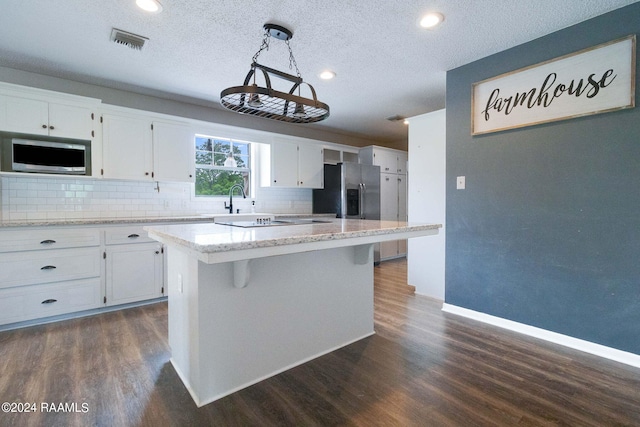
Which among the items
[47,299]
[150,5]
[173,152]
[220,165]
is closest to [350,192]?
[220,165]

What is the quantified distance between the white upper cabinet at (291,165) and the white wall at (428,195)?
180cm

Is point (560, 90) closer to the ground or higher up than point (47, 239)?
higher up

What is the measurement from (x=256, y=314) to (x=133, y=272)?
2.07 m

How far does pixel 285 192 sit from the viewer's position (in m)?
5.12

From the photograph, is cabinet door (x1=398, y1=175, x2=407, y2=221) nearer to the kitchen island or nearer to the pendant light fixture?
the kitchen island

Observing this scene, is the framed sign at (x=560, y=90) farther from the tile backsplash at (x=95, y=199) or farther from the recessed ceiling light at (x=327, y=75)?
the tile backsplash at (x=95, y=199)

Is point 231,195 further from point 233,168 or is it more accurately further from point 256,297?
point 256,297

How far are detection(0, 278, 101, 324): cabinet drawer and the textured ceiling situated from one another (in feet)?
7.00

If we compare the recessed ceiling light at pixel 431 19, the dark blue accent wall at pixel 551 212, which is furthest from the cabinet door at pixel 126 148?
the dark blue accent wall at pixel 551 212

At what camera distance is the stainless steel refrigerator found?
512 centimetres

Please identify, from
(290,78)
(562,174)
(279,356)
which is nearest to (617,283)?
(562,174)

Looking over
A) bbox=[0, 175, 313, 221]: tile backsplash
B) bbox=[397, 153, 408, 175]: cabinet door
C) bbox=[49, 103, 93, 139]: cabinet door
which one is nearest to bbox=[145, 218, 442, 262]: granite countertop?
bbox=[49, 103, 93, 139]: cabinet door

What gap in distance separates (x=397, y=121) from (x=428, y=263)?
2604mm

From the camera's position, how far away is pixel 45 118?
2.89 metres
